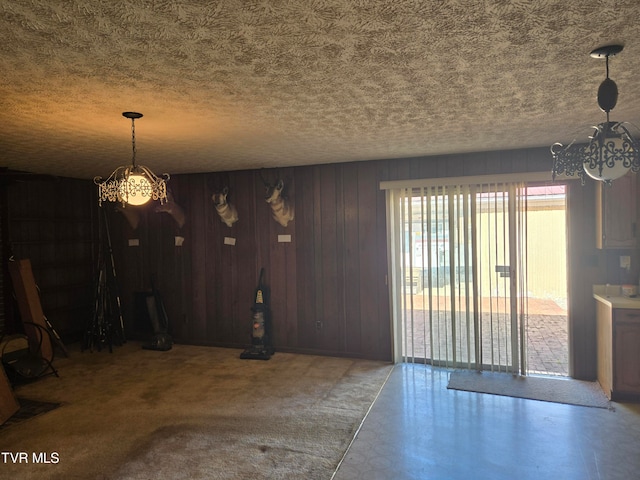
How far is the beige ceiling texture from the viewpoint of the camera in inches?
58.2

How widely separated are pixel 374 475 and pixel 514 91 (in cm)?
252

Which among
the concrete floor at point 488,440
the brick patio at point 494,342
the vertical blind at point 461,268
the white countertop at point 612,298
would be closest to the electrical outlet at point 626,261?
the white countertop at point 612,298

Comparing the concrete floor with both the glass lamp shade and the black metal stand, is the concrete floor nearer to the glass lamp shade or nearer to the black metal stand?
the glass lamp shade

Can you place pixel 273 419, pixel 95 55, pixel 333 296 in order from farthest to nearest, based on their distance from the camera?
pixel 333 296
pixel 273 419
pixel 95 55

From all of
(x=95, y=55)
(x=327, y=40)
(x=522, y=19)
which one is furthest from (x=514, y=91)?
(x=95, y=55)

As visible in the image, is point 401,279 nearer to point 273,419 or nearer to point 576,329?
point 576,329

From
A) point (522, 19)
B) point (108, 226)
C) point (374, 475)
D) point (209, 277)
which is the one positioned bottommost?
point (374, 475)

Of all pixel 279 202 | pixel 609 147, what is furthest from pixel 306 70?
pixel 279 202

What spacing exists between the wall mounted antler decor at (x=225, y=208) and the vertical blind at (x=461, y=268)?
2017 millimetres

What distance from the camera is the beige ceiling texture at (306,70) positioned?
1.48 m

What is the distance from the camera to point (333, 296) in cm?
512

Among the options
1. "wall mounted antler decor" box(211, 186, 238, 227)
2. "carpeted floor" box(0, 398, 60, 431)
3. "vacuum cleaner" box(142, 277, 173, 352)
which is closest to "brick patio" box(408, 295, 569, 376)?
"wall mounted antler decor" box(211, 186, 238, 227)

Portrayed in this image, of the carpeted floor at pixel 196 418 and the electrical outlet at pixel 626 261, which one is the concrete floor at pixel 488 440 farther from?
the electrical outlet at pixel 626 261

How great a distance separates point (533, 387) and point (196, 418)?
3.15m
